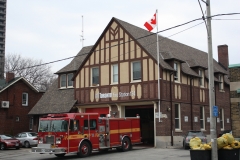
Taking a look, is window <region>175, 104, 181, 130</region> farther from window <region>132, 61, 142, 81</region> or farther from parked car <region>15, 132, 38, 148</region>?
parked car <region>15, 132, 38, 148</region>

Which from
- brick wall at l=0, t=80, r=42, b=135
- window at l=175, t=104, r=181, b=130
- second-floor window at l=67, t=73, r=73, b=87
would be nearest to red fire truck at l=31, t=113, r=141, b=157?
window at l=175, t=104, r=181, b=130

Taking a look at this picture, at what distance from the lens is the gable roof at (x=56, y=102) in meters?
31.7

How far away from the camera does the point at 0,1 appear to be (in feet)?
453

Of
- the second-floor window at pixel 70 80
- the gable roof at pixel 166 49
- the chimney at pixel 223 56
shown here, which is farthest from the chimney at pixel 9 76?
the chimney at pixel 223 56

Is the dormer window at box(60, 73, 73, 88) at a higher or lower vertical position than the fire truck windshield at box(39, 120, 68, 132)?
higher

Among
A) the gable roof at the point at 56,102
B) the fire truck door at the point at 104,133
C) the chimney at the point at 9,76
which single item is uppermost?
the chimney at the point at 9,76

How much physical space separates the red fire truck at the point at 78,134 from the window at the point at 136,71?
16.8ft

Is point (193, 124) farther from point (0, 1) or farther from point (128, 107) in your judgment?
point (0, 1)

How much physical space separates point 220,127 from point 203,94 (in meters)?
4.49

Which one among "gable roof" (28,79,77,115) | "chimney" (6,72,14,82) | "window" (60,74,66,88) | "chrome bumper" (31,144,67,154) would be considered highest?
"chimney" (6,72,14,82)

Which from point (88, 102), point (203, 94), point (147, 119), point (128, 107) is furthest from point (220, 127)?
point (88, 102)

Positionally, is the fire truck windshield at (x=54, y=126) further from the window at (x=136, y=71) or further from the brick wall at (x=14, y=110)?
the brick wall at (x=14, y=110)

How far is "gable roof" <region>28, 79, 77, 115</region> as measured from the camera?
31.7 m

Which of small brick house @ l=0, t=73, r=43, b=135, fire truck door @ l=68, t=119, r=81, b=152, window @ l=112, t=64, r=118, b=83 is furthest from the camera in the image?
small brick house @ l=0, t=73, r=43, b=135
